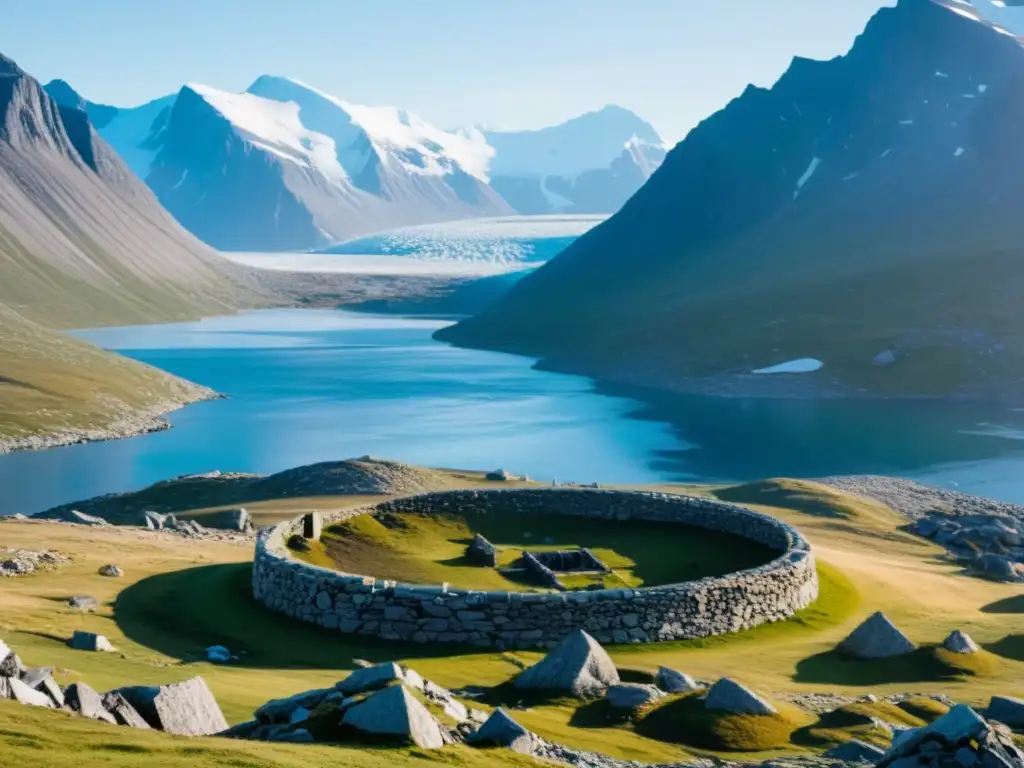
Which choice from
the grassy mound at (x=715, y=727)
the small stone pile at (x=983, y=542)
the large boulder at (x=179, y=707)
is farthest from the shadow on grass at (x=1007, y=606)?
the large boulder at (x=179, y=707)

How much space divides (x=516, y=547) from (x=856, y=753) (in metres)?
22.5

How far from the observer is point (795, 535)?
3938 centimetres

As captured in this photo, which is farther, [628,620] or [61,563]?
[61,563]

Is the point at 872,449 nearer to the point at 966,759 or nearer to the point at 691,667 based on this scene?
the point at 691,667

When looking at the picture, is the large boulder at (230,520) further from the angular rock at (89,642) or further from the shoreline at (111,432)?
the shoreline at (111,432)

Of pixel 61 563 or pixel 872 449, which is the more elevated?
pixel 61 563

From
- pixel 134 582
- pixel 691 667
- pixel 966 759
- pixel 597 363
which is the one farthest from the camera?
pixel 597 363

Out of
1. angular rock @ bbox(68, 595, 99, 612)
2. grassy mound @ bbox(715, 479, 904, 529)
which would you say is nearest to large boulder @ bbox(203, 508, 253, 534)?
angular rock @ bbox(68, 595, 99, 612)

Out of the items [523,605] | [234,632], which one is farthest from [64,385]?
[523,605]

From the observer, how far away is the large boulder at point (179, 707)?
16766 mm

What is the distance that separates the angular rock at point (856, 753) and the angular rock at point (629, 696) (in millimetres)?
3899

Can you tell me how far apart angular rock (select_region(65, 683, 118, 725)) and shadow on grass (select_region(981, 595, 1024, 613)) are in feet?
108

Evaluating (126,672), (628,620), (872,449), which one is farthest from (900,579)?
(872,449)

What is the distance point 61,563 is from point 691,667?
20.2 metres
